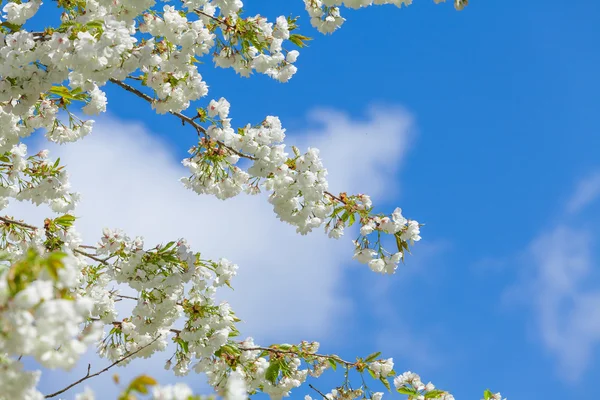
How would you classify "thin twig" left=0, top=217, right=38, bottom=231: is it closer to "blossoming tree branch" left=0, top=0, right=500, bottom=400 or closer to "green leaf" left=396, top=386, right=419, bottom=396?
"blossoming tree branch" left=0, top=0, right=500, bottom=400

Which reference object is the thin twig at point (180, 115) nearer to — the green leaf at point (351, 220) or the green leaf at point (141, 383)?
the green leaf at point (351, 220)

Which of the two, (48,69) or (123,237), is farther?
(123,237)

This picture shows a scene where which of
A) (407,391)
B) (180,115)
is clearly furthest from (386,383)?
(180,115)

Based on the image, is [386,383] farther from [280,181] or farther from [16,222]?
[16,222]

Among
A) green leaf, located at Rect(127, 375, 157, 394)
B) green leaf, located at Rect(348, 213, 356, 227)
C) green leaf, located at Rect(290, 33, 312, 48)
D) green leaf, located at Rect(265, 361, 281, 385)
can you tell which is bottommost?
green leaf, located at Rect(127, 375, 157, 394)

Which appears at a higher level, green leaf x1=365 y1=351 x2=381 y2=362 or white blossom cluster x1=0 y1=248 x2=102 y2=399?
green leaf x1=365 y1=351 x2=381 y2=362

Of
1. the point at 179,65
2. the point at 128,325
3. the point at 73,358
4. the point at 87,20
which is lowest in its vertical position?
the point at 73,358

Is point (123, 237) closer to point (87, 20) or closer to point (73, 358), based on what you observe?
point (87, 20)

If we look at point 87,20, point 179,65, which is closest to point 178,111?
point 179,65

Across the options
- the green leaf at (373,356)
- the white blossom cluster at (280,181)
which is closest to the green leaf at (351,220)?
→ the white blossom cluster at (280,181)

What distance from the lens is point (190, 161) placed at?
18.6 ft

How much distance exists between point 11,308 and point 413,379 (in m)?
4.89

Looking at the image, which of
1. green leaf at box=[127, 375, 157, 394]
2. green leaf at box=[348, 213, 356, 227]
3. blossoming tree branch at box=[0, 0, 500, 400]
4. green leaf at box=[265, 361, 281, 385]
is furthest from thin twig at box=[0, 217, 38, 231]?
green leaf at box=[127, 375, 157, 394]

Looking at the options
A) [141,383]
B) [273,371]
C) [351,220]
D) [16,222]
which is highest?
[351,220]
